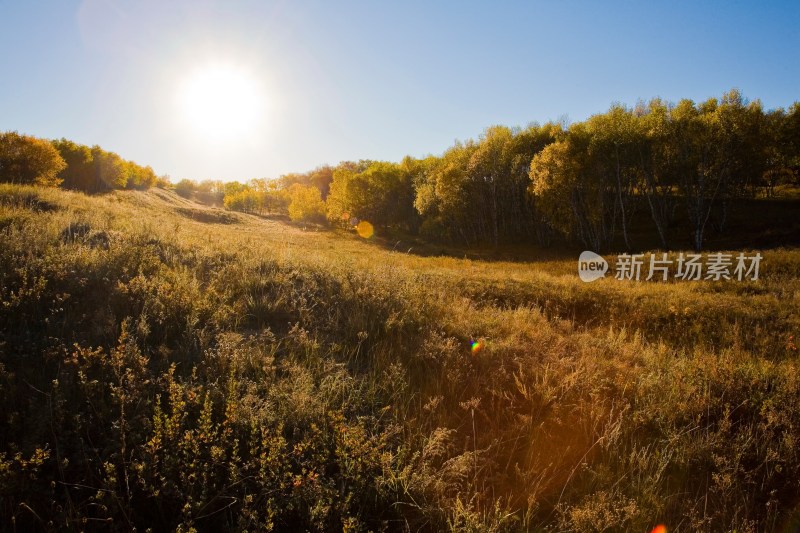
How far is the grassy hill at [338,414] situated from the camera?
2795 mm

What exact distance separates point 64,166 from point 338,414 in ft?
225

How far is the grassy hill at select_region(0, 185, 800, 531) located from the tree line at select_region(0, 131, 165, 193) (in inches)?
1162

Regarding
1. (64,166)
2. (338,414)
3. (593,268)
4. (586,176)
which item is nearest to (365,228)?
(586,176)

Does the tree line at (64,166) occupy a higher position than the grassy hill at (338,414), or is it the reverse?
the tree line at (64,166)

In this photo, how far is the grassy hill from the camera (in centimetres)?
279

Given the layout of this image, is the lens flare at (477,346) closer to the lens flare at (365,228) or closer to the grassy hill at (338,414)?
the grassy hill at (338,414)

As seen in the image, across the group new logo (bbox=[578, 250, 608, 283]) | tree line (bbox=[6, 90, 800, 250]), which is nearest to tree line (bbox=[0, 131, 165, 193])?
tree line (bbox=[6, 90, 800, 250])

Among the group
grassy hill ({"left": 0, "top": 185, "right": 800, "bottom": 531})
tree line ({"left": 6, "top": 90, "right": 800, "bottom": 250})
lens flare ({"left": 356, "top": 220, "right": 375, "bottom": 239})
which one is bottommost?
grassy hill ({"left": 0, "top": 185, "right": 800, "bottom": 531})

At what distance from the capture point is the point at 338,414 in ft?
11.0

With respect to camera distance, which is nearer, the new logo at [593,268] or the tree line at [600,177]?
the new logo at [593,268]

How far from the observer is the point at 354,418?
3.81 meters

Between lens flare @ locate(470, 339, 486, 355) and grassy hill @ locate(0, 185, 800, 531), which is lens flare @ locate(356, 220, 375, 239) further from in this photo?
lens flare @ locate(470, 339, 486, 355)

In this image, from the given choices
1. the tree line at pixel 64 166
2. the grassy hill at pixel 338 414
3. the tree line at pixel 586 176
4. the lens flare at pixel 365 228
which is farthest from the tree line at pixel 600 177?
the tree line at pixel 64 166

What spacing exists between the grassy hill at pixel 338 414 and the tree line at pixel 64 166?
29520 millimetres
